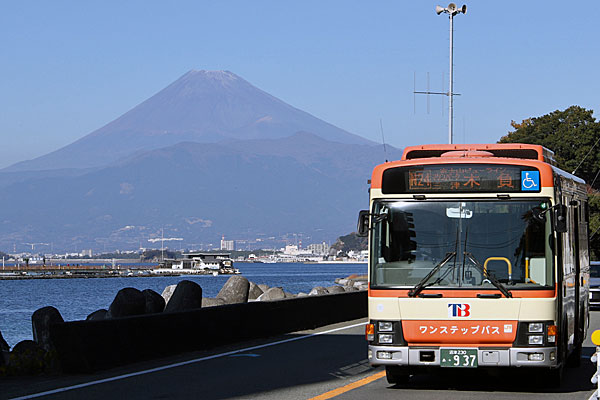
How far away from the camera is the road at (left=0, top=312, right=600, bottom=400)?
12.2 metres

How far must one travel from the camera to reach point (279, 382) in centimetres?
1333

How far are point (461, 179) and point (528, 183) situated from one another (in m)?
0.84

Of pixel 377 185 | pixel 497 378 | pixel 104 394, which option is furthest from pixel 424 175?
pixel 104 394

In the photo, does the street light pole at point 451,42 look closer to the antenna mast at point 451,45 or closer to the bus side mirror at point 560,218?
the antenna mast at point 451,45

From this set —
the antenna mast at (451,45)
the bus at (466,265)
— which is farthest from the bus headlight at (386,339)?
the antenna mast at (451,45)

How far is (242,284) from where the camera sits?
91.1 ft

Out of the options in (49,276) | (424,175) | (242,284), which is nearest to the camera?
(424,175)

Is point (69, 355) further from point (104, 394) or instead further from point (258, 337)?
point (258, 337)

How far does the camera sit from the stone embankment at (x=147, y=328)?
14.2 metres

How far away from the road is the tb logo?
100 cm

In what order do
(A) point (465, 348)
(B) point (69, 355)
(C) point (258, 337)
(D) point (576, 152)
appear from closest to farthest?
(A) point (465, 348) < (B) point (69, 355) < (C) point (258, 337) < (D) point (576, 152)

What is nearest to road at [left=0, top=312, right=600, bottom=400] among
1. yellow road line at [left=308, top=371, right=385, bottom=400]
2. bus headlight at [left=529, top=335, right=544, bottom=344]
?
yellow road line at [left=308, top=371, right=385, bottom=400]

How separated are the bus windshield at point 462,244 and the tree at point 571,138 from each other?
58.8m

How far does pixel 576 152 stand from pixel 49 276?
120 meters
